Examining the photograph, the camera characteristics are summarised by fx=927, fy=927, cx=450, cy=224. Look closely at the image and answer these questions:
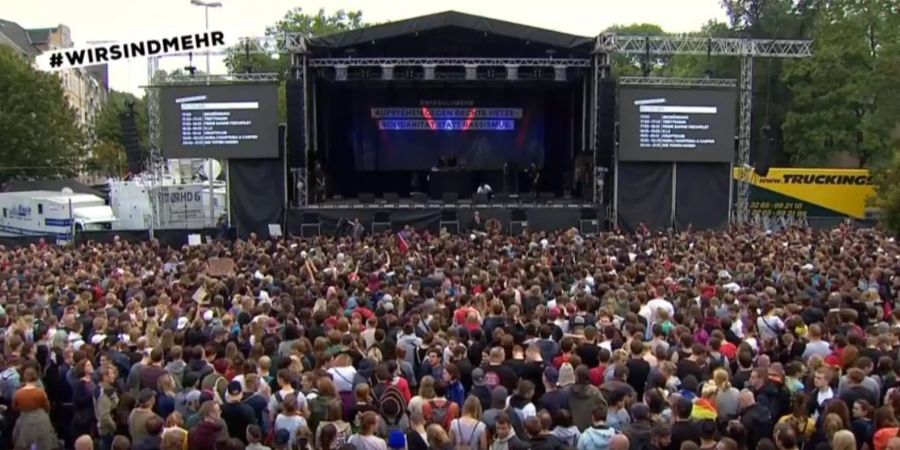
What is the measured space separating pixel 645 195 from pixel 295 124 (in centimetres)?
988

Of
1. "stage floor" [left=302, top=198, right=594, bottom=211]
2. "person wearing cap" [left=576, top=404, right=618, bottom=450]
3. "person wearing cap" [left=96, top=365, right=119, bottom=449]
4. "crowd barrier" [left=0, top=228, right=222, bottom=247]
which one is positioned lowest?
"crowd barrier" [left=0, top=228, right=222, bottom=247]

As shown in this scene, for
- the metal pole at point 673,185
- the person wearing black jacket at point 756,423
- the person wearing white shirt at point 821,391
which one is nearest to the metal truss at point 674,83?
the metal pole at point 673,185

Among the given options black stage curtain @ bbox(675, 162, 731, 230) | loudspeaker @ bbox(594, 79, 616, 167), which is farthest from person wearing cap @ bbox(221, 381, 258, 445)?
black stage curtain @ bbox(675, 162, 731, 230)

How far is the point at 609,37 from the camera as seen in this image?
24031mm

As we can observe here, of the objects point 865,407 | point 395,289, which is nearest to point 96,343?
point 395,289

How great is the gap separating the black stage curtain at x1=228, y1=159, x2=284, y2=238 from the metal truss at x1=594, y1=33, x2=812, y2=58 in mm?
9464

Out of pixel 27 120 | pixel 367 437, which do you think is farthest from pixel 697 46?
pixel 27 120

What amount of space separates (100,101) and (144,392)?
3917 inches

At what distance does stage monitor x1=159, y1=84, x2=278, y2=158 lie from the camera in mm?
24562

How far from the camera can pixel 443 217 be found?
84.0 ft

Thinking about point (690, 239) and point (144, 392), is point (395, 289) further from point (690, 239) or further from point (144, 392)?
point (690, 239)

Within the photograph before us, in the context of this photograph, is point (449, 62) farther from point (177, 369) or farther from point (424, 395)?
point (424, 395)

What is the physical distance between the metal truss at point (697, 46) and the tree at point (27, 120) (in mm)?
31178

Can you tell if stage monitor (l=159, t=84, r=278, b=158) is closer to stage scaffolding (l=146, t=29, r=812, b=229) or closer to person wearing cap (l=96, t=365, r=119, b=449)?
stage scaffolding (l=146, t=29, r=812, b=229)
